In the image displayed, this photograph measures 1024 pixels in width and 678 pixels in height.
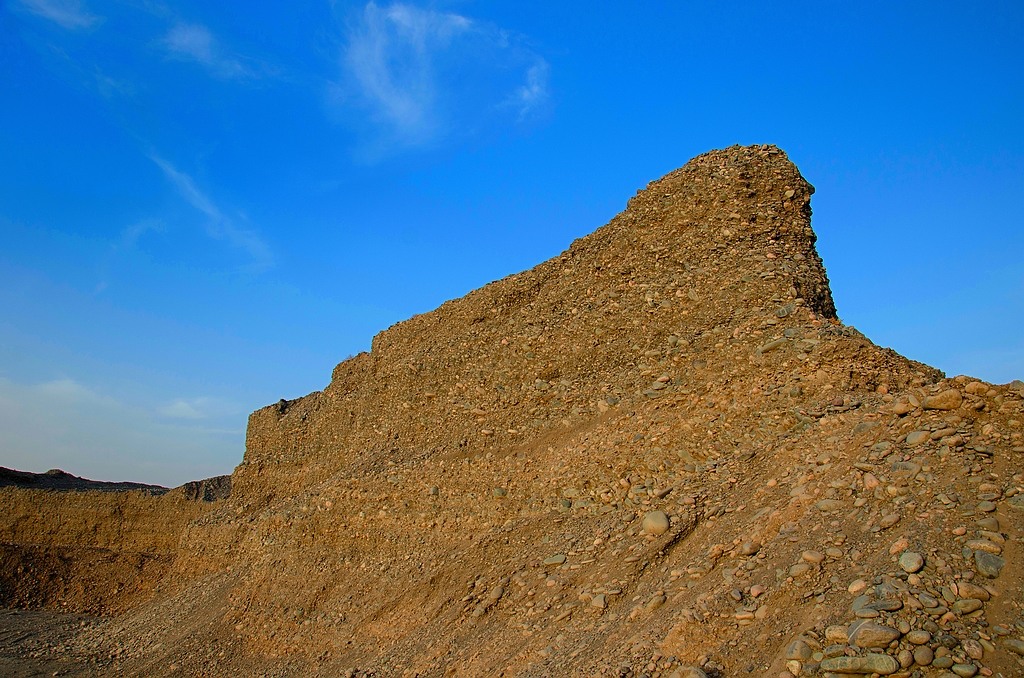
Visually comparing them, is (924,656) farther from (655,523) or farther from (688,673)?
(655,523)

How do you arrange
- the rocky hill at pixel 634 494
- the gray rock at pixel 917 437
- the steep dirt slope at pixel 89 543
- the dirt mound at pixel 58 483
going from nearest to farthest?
the rocky hill at pixel 634 494, the gray rock at pixel 917 437, the steep dirt slope at pixel 89 543, the dirt mound at pixel 58 483

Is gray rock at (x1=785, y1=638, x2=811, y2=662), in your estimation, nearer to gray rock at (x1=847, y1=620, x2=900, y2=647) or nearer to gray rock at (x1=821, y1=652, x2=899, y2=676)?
gray rock at (x1=821, y1=652, x2=899, y2=676)

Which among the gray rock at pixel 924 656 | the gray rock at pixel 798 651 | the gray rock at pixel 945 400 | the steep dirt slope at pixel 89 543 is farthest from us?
the steep dirt slope at pixel 89 543

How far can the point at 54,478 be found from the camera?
3166 centimetres

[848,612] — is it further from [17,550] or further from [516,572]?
[17,550]

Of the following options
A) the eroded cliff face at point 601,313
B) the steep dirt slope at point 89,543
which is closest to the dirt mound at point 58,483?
the steep dirt slope at point 89,543

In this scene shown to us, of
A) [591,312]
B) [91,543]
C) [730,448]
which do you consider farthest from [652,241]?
[91,543]

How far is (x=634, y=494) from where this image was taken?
11711 mm

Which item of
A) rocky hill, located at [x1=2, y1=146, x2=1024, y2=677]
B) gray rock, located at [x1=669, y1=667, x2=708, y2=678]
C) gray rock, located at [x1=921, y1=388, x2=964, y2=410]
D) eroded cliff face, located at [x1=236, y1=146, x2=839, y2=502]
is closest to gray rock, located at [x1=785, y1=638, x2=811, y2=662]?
rocky hill, located at [x1=2, y1=146, x2=1024, y2=677]

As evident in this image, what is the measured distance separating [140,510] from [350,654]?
14.9 m

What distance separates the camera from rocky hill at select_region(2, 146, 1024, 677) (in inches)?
289

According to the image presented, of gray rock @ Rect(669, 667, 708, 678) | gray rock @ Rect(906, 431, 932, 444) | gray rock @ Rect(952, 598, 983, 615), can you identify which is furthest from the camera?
gray rock @ Rect(906, 431, 932, 444)

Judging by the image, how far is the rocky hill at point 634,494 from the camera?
735 centimetres

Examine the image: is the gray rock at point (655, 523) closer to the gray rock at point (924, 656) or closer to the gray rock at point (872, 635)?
the gray rock at point (872, 635)
